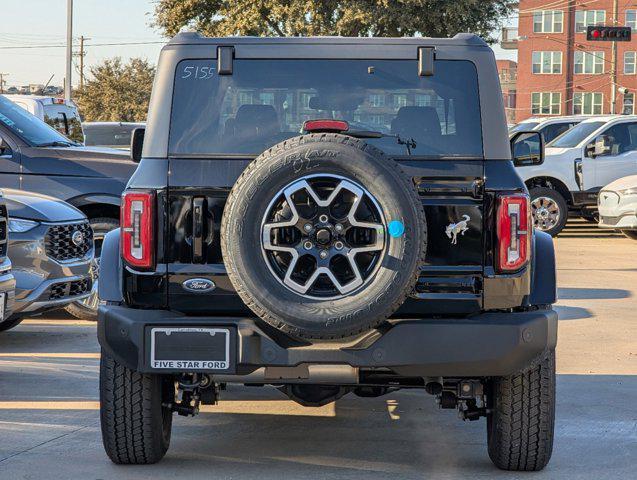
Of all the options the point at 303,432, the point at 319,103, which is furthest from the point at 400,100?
the point at 303,432

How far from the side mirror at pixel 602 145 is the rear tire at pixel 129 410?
1599cm

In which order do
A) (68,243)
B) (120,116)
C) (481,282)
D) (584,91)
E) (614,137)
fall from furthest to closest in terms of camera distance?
(584,91) < (120,116) < (614,137) < (68,243) < (481,282)

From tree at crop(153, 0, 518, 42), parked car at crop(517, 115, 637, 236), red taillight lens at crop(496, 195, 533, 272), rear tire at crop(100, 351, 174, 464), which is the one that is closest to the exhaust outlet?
rear tire at crop(100, 351, 174, 464)

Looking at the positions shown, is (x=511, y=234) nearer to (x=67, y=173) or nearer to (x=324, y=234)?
(x=324, y=234)

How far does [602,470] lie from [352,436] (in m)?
1.36

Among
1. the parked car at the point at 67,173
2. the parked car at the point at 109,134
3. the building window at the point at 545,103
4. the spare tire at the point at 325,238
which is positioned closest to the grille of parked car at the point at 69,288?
the parked car at the point at 67,173

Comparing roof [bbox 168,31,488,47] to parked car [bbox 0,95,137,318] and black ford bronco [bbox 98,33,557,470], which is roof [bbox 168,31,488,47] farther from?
parked car [bbox 0,95,137,318]

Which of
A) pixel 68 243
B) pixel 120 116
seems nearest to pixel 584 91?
pixel 120 116

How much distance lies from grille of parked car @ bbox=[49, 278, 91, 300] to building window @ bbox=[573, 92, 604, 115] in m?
81.4

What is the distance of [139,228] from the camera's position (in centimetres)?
542

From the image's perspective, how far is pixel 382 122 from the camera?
18.5 feet

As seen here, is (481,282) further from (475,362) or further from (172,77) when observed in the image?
(172,77)

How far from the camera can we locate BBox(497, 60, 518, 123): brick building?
9875 cm

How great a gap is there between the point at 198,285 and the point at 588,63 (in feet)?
282
